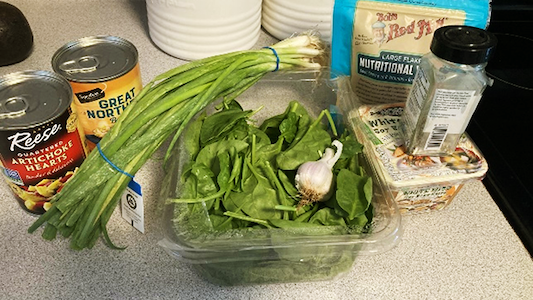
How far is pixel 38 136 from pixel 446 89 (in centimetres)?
54

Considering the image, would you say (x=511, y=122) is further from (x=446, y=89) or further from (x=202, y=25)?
(x=202, y=25)

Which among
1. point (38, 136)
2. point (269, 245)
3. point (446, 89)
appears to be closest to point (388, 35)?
point (446, 89)

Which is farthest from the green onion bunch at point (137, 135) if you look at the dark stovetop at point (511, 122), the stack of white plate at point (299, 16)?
the dark stovetop at point (511, 122)

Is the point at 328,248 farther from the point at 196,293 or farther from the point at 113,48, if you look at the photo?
the point at 113,48

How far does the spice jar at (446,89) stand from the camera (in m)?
0.56

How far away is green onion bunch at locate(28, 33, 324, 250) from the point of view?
0.63 meters

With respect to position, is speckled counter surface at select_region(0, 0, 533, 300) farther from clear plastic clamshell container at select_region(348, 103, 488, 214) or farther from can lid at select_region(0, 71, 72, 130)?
can lid at select_region(0, 71, 72, 130)

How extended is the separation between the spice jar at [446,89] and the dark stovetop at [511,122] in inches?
7.6

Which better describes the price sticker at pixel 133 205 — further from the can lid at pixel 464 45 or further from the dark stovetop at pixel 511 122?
the dark stovetop at pixel 511 122

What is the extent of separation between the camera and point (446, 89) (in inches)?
23.7

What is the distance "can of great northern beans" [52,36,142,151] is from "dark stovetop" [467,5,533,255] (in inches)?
25.3

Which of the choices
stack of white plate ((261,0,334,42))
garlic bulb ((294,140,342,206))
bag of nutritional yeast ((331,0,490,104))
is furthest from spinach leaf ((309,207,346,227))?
stack of white plate ((261,0,334,42))

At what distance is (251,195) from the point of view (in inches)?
24.8

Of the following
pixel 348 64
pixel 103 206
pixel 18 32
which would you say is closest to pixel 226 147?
pixel 103 206
